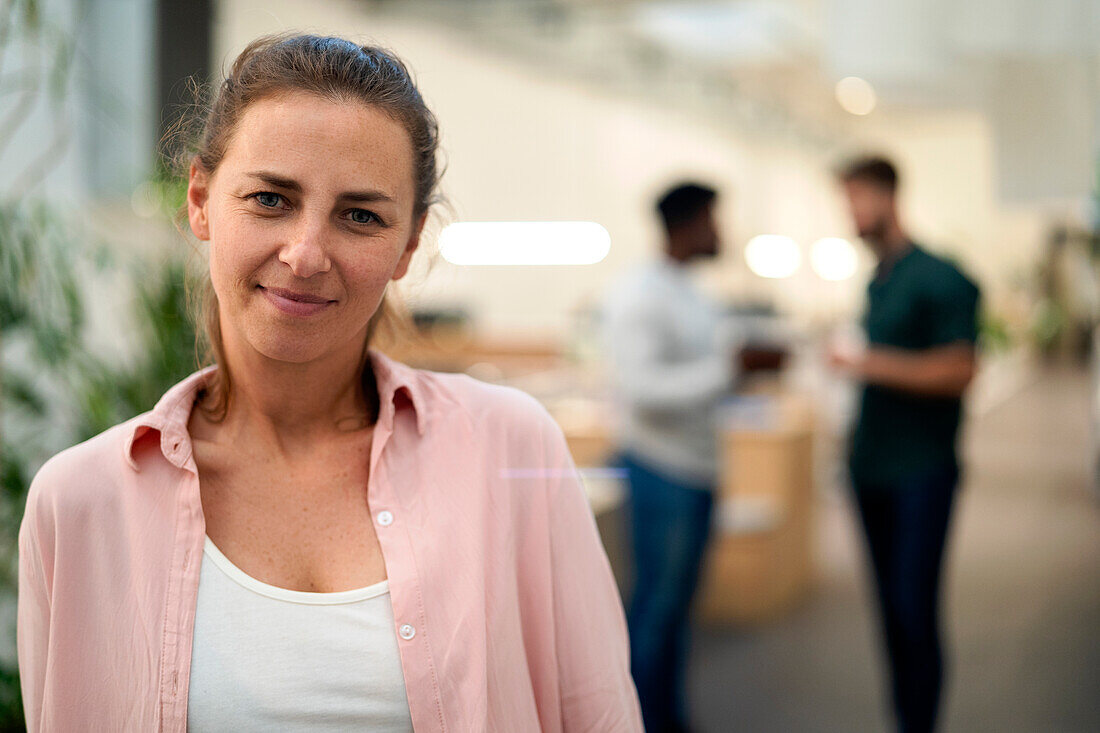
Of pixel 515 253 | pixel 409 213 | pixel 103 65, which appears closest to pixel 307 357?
pixel 409 213

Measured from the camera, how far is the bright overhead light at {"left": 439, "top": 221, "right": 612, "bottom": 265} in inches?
371

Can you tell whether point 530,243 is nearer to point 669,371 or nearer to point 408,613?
point 669,371

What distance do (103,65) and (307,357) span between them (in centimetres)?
301

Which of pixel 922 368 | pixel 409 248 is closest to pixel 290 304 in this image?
pixel 409 248

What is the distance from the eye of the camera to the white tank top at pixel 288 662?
894 millimetres

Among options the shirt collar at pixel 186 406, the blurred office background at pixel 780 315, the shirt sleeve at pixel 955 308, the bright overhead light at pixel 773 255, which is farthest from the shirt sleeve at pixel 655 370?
the bright overhead light at pixel 773 255

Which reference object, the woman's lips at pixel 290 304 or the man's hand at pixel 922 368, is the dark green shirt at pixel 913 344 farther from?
the woman's lips at pixel 290 304

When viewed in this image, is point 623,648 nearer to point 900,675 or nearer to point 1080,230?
point 900,675

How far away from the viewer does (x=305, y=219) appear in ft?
2.92

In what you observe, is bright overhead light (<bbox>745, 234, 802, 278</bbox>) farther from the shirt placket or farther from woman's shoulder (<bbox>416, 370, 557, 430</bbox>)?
the shirt placket

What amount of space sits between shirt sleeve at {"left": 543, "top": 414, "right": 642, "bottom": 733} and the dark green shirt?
178 cm

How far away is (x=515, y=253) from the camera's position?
9.89 m

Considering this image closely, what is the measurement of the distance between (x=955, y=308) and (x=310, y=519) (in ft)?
6.78

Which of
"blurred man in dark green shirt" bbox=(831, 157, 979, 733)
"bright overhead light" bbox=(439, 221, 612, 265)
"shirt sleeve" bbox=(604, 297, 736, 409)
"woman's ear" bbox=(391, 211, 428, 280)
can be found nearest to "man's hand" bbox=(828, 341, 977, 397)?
"blurred man in dark green shirt" bbox=(831, 157, 979, 733)
